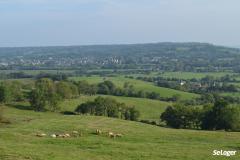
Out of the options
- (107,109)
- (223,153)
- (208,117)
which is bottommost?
(107,109)

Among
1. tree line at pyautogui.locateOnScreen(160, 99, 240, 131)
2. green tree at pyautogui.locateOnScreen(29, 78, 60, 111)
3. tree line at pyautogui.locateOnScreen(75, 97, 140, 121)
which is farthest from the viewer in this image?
green tree at pyautogui.locateOnScreen(29, 78, 60, 111)

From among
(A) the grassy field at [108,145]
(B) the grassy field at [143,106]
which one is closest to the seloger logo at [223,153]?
(A) the grassy field at [108,145]

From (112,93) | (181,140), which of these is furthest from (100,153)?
(112,93)

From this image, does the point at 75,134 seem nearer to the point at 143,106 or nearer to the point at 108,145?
the point at 108,145

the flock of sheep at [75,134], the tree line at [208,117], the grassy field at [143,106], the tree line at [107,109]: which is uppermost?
the flock of sheep at [75,134]

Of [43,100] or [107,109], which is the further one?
[107,109]

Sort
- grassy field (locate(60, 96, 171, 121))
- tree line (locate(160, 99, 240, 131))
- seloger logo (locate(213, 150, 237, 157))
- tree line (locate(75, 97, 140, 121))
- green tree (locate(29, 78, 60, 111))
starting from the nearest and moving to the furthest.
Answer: seloger logo (locate(213, 150, 237, 157)) → tree line (locate(160, 99, 240, 131)) → tree line (locate(75, 97, 140, 121)) → green tree (locate(29, 78, 60, 111)) → grassy field (locate(60, 96, 171, 121))

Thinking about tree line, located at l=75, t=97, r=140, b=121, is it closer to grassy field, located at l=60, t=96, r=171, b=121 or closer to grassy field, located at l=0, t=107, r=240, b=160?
grassy field, located at l=60, t=96, r=171, b=121

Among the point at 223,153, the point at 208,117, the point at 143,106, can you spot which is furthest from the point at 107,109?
the point at 223,153

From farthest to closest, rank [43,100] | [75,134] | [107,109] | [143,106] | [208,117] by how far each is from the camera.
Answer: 1. [143,106]
2. [107,109]
3. [43,100]
4. [208,117]
5. [75,134]

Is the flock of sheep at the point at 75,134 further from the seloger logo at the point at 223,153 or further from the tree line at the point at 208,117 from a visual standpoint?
the tree line at the point at 208,117

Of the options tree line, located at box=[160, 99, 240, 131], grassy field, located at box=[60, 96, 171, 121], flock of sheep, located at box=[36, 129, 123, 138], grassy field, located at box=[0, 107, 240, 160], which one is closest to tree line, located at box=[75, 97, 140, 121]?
grassy field, located at box=[60, 96, 171, 121]

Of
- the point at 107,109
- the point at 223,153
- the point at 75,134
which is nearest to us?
the point at 223,153

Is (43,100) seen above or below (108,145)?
below
